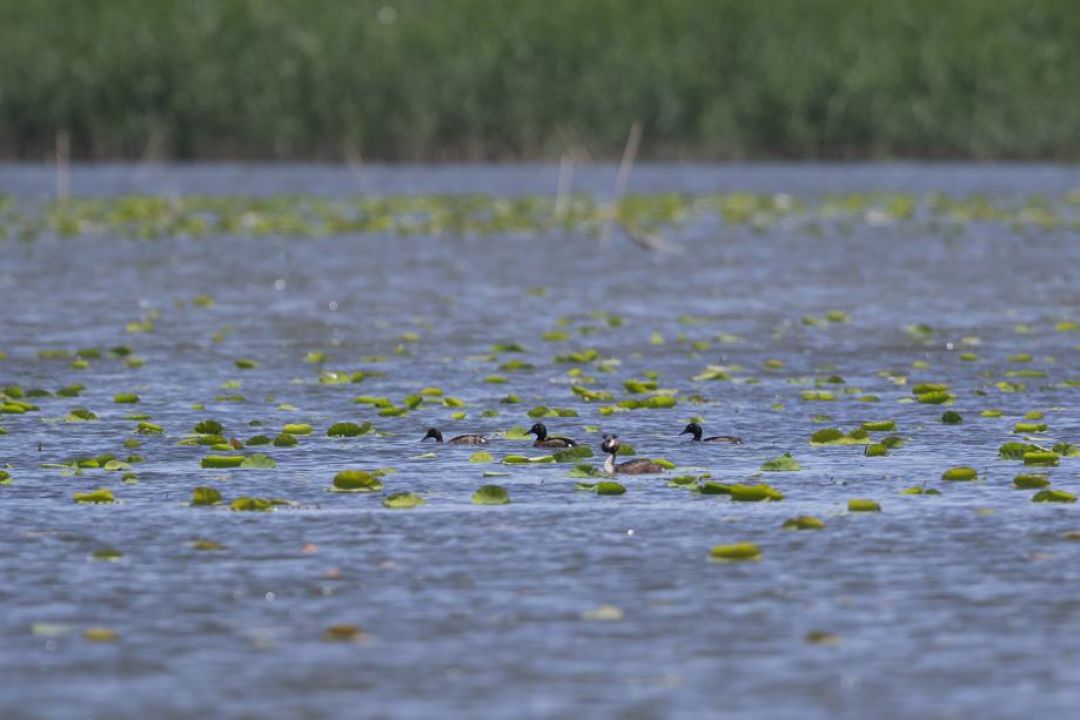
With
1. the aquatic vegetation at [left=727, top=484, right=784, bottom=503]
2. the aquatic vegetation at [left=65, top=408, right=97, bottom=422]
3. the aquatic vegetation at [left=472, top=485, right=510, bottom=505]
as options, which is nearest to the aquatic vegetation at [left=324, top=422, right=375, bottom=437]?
the aquatic vegetation at [left=65, top=408, right=97, bottom=422]

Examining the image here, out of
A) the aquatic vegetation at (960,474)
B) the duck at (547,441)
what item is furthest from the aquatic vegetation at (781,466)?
the duck at (547,441)

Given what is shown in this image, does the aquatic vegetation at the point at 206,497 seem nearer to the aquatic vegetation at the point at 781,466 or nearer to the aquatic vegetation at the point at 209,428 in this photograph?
the aquatic vegetation at the point at 209,428

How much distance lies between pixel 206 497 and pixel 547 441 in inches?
Answer: 96.9

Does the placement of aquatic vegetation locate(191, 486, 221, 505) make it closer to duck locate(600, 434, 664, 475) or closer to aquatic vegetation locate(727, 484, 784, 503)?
duck locate(600, 434, 664, 475)

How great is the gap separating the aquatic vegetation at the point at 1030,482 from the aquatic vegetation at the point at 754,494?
1.18 meters

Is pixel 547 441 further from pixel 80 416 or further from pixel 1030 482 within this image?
pixel 80 416

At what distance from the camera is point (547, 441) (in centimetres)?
1329

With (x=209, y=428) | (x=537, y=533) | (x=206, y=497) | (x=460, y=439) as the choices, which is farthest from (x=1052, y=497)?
(x=209, y=428)

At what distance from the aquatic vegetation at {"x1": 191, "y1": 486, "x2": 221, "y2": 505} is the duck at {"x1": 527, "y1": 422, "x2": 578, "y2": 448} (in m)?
2.38

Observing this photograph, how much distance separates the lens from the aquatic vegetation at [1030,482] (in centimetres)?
1157

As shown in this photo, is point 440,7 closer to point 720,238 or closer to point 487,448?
point 720,238

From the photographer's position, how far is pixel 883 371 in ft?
56.4

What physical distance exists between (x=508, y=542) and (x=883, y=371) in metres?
7.31

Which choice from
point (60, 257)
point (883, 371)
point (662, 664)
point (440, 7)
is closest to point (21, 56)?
point (440, 7)
